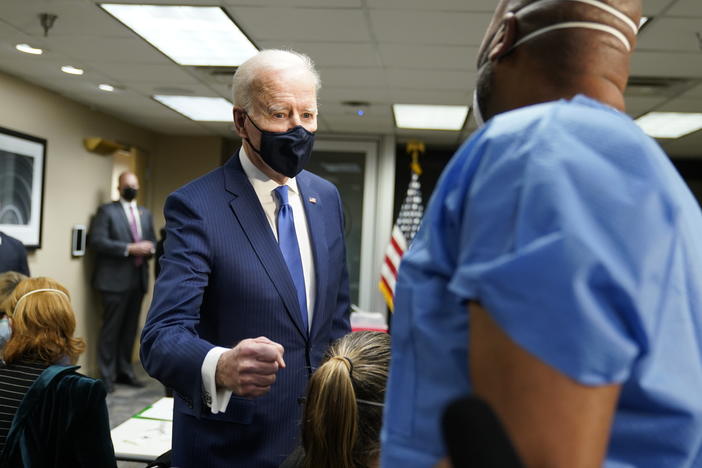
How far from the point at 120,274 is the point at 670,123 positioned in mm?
4910

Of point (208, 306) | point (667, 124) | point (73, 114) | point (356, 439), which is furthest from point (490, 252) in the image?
point (667, 124)

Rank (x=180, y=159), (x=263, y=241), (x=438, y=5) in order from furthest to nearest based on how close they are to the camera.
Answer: (x=180, y=159)
(x=438, y=5)
(x=263, y=241)

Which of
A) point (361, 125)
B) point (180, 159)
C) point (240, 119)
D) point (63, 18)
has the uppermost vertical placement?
point (361, 125)

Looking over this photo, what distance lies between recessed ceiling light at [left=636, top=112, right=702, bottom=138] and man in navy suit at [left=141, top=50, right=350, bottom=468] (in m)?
4.72

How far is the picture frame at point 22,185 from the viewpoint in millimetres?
4461

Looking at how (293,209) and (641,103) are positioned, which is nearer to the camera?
(293,209)

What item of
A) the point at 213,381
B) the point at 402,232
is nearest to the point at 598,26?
the point at 213,381

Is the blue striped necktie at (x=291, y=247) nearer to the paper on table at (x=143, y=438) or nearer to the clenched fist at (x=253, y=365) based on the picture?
the clenched fist at (x=253, y=365)

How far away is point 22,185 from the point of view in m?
4.70

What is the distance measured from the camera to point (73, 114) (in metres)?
5.52

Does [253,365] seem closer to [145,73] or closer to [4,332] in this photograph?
[4,332]

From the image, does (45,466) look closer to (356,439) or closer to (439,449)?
(356,439)

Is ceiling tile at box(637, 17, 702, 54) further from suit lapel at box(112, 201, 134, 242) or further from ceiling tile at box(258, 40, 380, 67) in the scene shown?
suit lapel at box(112, 201, 134, 242)

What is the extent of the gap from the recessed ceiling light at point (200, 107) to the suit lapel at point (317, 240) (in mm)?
4027
